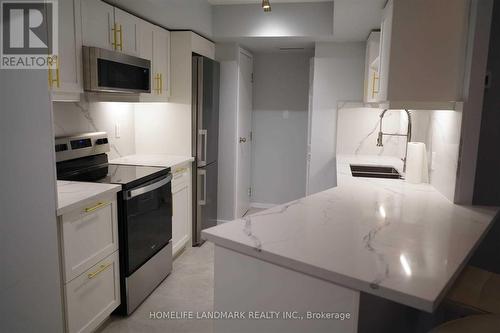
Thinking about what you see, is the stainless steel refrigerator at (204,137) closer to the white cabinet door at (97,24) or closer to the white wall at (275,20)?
the white wall at (275,20)

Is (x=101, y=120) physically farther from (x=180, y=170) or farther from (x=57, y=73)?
(x=57, y=73)

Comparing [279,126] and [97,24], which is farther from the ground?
[97,24]

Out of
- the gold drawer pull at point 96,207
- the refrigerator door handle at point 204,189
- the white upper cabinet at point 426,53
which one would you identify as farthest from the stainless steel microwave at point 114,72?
the white upper cabinet at point 426,53

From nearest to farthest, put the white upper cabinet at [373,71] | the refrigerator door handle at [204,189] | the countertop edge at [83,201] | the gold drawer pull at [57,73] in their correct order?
the countertop edge at [83,201] < the gold drawer pull at [57,73] < the white upper cabinet at [373,71] < the refrigerator door handle at [204,189]

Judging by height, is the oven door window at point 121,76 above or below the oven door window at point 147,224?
above

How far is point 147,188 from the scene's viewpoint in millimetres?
2732

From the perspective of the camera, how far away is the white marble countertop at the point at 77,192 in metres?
1.98

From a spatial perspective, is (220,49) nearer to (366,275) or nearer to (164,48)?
(164,48)

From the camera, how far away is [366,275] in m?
1.14

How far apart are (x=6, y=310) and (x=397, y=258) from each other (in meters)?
1.78

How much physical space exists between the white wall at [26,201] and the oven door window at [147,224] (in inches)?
25.1

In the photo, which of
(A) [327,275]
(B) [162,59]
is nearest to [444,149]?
(A) [327,275]

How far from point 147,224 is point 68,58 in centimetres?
122

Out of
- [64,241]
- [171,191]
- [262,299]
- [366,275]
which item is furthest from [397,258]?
[171,191]
